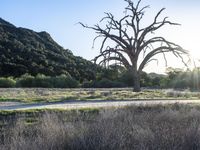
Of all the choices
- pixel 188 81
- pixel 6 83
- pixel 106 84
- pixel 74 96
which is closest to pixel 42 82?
pixel 6 83

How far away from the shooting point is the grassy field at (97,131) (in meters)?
11.7

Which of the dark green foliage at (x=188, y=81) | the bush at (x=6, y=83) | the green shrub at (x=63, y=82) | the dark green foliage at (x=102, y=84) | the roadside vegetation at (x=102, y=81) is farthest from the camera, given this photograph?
the dark green foliage at (x=102, y=84)

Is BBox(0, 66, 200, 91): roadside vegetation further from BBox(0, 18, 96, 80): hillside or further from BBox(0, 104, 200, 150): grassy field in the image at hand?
BBox(0, 104, 200, 150): grassy field

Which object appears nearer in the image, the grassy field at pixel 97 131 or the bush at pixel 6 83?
the grassy field at pixel 97 131

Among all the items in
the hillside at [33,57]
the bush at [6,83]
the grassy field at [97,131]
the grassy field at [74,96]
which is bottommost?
the grassy field at [97,131]

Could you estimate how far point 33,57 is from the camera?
67625mm

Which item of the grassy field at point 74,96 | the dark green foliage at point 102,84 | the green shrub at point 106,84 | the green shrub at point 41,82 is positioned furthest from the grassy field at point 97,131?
the green shrub at point 106,84

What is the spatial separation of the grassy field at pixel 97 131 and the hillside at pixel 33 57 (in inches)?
1599

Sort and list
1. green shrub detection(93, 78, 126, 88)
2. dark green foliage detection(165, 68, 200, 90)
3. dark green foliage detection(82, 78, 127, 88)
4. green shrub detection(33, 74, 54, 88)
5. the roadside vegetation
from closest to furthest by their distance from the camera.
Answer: the roadside vegetation < green shrub detection(33, 74, 54, 88) < dark green foliage detection(165, 68, 200, 90) < dark green foliage detection(82, 78, 127, 88) < green shrub detection(93, 78, 126, 88)

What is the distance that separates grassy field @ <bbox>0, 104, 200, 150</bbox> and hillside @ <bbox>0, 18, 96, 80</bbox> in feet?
133

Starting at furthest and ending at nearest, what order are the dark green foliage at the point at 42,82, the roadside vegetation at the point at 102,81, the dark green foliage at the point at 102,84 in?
the dark green foliage at the point at 102,84 < the dark green foliage at the point at 42,82 < the roadside vegetation at the point at 102,81

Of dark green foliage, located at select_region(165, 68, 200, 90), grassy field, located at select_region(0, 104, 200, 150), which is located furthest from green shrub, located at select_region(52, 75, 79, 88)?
grassy field, located at select_region(0, 104, 200, 150)

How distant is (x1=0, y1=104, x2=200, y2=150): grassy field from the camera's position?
11672 millimetres

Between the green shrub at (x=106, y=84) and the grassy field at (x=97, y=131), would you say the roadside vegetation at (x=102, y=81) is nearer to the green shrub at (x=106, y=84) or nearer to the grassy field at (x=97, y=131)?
the green shrub at (x=106, y=84)
